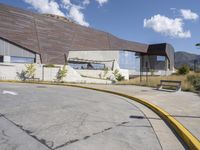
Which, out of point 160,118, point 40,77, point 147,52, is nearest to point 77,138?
point 160,118

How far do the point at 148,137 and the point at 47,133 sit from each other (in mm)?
2308

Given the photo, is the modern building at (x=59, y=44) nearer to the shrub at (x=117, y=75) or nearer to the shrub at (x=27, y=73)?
the shrub at (x=117, y=75)

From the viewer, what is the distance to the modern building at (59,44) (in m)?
32.6

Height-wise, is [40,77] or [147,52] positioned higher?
[147,52]

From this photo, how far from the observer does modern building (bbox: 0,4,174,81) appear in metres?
32.6

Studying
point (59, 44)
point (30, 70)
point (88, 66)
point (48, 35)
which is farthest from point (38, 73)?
point (88, 66)

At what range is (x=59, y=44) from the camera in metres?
39.5

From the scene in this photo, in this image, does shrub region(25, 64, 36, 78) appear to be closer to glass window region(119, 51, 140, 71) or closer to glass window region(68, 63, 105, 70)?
glass window region(68, 63, 105, 70)

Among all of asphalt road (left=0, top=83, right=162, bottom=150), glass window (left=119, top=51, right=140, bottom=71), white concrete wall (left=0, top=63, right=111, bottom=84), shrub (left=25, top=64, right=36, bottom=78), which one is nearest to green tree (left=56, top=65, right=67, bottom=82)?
white concrete wall (left=0, top=63, right=111, bottom=84)

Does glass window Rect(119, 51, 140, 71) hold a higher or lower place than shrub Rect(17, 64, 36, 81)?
higher

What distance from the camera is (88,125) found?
559 centimetres

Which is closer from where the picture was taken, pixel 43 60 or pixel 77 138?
pixel 77 138

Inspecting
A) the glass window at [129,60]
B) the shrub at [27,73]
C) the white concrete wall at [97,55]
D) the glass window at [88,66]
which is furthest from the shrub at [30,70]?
the glass window at [129,60]

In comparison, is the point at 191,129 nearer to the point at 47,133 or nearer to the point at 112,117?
the point at 112,117
